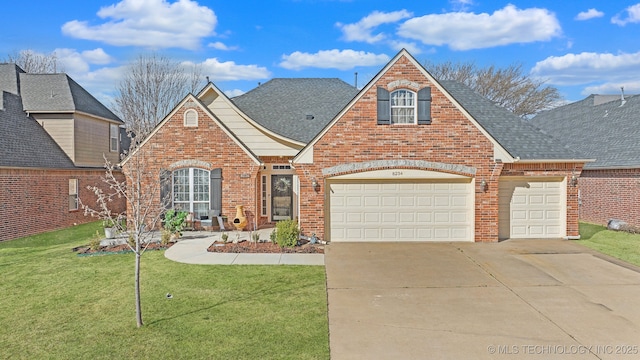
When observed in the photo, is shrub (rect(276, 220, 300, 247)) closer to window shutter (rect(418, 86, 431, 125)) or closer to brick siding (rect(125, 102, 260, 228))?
brick siding (rect(125, 102, 260, 228))

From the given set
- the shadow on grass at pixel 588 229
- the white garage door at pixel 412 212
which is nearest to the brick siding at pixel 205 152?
the white garage door at pixel 412 212

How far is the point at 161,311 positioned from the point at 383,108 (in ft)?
30.5

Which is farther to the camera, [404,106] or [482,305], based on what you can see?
[404,106]

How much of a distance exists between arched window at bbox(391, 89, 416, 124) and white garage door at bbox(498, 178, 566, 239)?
430cm

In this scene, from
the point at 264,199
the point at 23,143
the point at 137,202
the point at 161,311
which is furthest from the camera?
the point at 264,199

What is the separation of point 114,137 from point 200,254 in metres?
15.4

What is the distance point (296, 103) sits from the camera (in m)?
20.0

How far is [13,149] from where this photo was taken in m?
15.9

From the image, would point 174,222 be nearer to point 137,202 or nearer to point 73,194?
point 73,194

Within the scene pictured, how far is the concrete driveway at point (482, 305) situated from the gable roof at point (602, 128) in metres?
8.24

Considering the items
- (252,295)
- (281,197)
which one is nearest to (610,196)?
(281,197)

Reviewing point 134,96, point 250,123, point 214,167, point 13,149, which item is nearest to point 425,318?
point 214,167

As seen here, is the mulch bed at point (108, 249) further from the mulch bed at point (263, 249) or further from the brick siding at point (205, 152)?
the brick siding at point (205, 152)

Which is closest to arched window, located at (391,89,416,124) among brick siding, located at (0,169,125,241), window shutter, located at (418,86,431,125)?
window shutter, located at (418,86,431,125)
